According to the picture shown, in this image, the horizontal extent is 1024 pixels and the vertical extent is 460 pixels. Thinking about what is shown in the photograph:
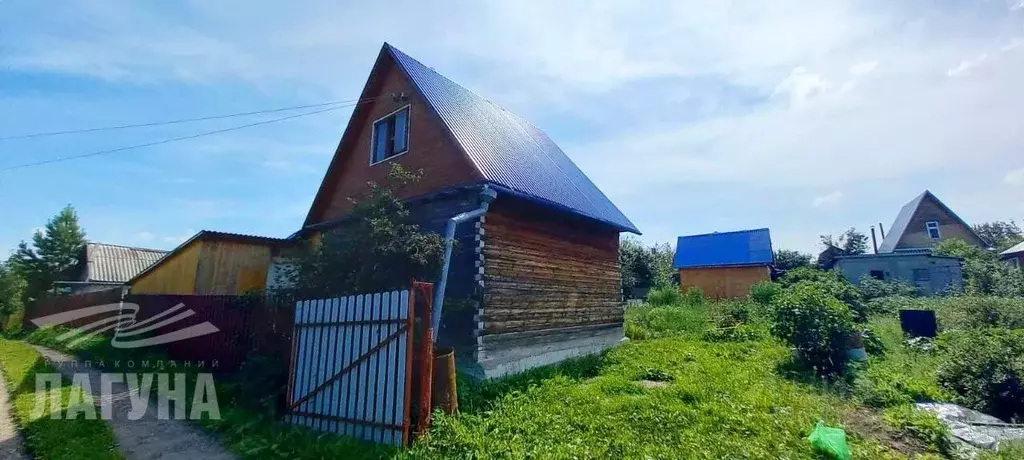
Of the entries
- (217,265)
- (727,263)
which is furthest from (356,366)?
(727,263)

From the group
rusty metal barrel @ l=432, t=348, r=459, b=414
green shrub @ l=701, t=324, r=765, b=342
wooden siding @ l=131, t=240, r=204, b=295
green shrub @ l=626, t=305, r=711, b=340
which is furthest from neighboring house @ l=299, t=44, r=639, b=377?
wooden siding @ l=131, t=240, r=204, b=295

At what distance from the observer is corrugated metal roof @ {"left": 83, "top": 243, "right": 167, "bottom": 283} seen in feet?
80.0

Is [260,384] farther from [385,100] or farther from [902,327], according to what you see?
[902,327]

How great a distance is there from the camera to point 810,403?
6008mm

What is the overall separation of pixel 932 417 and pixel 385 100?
1181 cm

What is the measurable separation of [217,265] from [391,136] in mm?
5885

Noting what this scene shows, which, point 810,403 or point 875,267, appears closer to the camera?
point 810,403

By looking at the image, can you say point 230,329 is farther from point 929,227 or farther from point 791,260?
point 929,227

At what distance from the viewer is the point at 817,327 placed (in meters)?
7.97

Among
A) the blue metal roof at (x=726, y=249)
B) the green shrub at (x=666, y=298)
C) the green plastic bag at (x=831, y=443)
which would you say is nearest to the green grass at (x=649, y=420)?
the green plastic bag at (x=831, y=443)

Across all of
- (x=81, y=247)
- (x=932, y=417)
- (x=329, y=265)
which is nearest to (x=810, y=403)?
(x=932, y=417)

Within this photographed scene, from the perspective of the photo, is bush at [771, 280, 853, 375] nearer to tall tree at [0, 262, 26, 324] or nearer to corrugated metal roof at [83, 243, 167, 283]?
corrugated metal roof at [83, 243, 167, 283]

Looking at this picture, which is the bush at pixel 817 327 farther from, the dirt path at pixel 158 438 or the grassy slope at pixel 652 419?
the dirt path at pixel 158 438

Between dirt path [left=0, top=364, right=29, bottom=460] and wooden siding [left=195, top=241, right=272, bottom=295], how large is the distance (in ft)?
15.6
